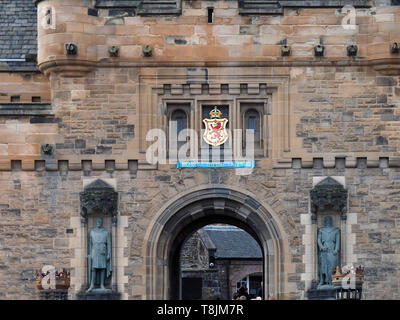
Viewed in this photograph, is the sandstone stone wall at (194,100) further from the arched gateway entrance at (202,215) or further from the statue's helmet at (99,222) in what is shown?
the statue's helmet at (99,222)

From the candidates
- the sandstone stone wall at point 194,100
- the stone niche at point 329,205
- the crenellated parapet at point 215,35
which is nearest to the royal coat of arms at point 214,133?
the sandstone stone wall at point 194,100

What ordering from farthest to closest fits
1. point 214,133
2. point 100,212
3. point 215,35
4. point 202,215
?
point 202,215
point 215,35
point 214,133
point 100,212

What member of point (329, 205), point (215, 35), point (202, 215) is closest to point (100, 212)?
point (202, 215)

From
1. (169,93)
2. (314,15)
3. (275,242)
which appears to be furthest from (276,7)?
(275,242)

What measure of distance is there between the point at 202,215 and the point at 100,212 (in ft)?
8.65

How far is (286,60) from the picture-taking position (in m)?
35.9

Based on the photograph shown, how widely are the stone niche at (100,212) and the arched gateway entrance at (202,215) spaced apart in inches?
32.8

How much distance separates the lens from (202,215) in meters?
36.7

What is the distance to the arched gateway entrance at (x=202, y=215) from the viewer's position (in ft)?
117

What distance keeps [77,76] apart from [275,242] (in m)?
6.29

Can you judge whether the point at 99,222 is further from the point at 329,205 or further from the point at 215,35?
the point at 329,205

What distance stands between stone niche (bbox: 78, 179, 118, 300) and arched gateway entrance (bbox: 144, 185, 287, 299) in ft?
2.73

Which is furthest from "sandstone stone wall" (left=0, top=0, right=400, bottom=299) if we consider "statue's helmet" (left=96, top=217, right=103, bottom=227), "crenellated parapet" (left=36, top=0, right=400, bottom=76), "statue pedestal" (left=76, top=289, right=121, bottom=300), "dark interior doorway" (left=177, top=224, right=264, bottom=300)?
"dark interior doorway" (left=177, top=224, right=264, bottom=300)

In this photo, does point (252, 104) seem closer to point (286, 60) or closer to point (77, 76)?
point (286, 60)
